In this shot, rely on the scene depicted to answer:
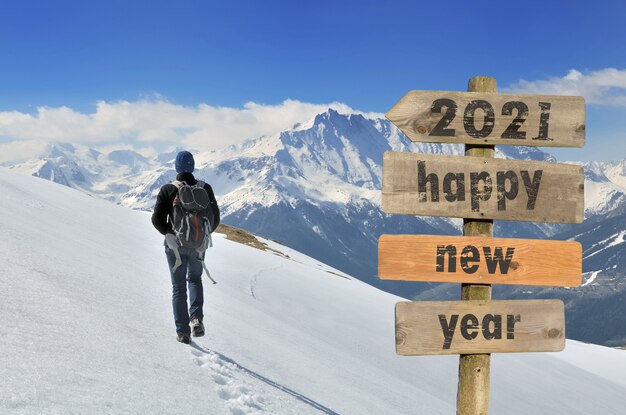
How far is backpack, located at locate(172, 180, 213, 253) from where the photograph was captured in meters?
7.27

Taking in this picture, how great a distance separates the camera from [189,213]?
736 cm

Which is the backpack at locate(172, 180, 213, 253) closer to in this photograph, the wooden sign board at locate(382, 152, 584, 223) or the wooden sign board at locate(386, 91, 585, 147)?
the wooden sign board at locate(382, 152, 584, 223)

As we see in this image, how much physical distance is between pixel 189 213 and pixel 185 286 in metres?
1.15

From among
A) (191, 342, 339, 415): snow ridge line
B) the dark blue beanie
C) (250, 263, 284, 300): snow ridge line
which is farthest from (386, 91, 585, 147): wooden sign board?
(250, 263, 284, 300): snow ridge line

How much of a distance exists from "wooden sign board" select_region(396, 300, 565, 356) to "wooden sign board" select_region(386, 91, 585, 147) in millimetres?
1885

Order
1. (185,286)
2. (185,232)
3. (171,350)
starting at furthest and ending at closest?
(185,286), (185,232), (171,350)

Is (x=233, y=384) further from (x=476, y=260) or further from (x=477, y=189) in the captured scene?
(x=477, y=189)

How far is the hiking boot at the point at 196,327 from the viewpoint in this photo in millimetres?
7504

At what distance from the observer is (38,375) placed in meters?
4.66

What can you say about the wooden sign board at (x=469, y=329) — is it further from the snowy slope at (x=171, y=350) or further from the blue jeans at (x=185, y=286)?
the blue jeans at (x=185, y=286)

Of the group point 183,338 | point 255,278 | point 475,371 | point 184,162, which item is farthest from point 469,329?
point 255,278

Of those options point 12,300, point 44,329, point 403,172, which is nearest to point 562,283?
point 403,172

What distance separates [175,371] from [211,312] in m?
4.32

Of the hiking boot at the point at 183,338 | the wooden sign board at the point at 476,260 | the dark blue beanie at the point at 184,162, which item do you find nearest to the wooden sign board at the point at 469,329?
the wooden sign board at the point at 476,260
